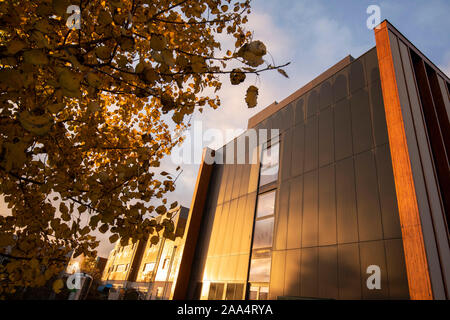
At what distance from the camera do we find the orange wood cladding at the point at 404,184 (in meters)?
4.86

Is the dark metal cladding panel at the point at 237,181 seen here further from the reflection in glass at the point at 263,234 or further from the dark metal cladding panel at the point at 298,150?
the dark metal cladding panel at the point at 298,150

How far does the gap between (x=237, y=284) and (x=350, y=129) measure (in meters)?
7.52

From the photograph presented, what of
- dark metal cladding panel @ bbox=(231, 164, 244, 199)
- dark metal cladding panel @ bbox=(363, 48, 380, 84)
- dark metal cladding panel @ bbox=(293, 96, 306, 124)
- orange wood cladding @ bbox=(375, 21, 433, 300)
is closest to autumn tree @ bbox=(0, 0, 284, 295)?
orange wood cladding @ bbox=(375, 21, 433, 300)

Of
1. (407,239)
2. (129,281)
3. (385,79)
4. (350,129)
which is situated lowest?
(129,281)

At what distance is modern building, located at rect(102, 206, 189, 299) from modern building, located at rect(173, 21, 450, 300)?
535 cm

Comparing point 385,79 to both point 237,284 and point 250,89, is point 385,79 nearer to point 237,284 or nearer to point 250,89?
point 250,89

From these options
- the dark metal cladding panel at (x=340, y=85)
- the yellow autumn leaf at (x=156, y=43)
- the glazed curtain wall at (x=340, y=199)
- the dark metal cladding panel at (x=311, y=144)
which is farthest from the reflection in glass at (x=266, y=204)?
the yellow autumn leaf at (x=156, y=43)

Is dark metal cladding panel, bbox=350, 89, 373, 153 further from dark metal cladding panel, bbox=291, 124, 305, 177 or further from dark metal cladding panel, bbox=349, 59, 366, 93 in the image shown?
dark metal cladding panel, bbox=291, 124, 305, 177

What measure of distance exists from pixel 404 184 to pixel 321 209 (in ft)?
8.51

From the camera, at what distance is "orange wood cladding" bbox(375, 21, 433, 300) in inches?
191

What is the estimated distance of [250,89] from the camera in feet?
5.54
